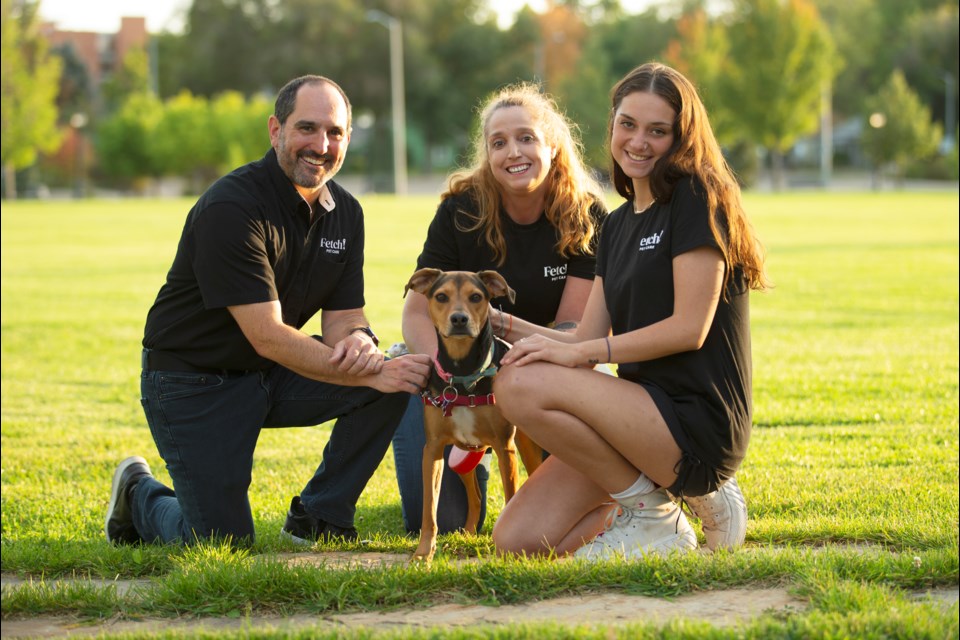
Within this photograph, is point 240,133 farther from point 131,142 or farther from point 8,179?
point 8,179

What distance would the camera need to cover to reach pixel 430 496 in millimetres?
5031

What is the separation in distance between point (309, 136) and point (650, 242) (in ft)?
5.83

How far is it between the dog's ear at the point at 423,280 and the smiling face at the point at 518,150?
2.32 ft

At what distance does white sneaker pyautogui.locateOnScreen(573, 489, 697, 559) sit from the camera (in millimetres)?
4695

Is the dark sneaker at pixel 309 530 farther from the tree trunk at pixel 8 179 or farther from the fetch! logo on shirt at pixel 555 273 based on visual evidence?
the tree trunk at pixel 8 179

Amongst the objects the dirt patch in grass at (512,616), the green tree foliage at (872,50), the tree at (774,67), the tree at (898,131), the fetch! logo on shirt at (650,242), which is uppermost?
the green tree foliage at (872,50)

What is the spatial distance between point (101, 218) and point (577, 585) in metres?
35.1

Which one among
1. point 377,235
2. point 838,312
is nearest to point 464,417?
point 838,312

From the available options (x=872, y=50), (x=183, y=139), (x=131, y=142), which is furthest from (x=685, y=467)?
(x=872, y=50)

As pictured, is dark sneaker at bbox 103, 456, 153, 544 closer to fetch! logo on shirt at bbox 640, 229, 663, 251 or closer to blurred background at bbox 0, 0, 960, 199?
fetch! logo on shirt at bbox 640, 229, 663, 251

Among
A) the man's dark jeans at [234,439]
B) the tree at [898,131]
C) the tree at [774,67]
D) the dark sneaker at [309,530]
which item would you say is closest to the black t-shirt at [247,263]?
the man's dark jeans at [234,439]

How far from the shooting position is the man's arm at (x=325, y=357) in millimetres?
5105

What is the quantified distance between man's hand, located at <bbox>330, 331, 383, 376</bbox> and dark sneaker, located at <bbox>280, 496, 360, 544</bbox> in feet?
2.48

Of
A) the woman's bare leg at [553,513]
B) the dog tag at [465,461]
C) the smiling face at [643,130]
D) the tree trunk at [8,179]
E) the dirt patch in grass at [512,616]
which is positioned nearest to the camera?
the dirt patch in grass at [512,616]
